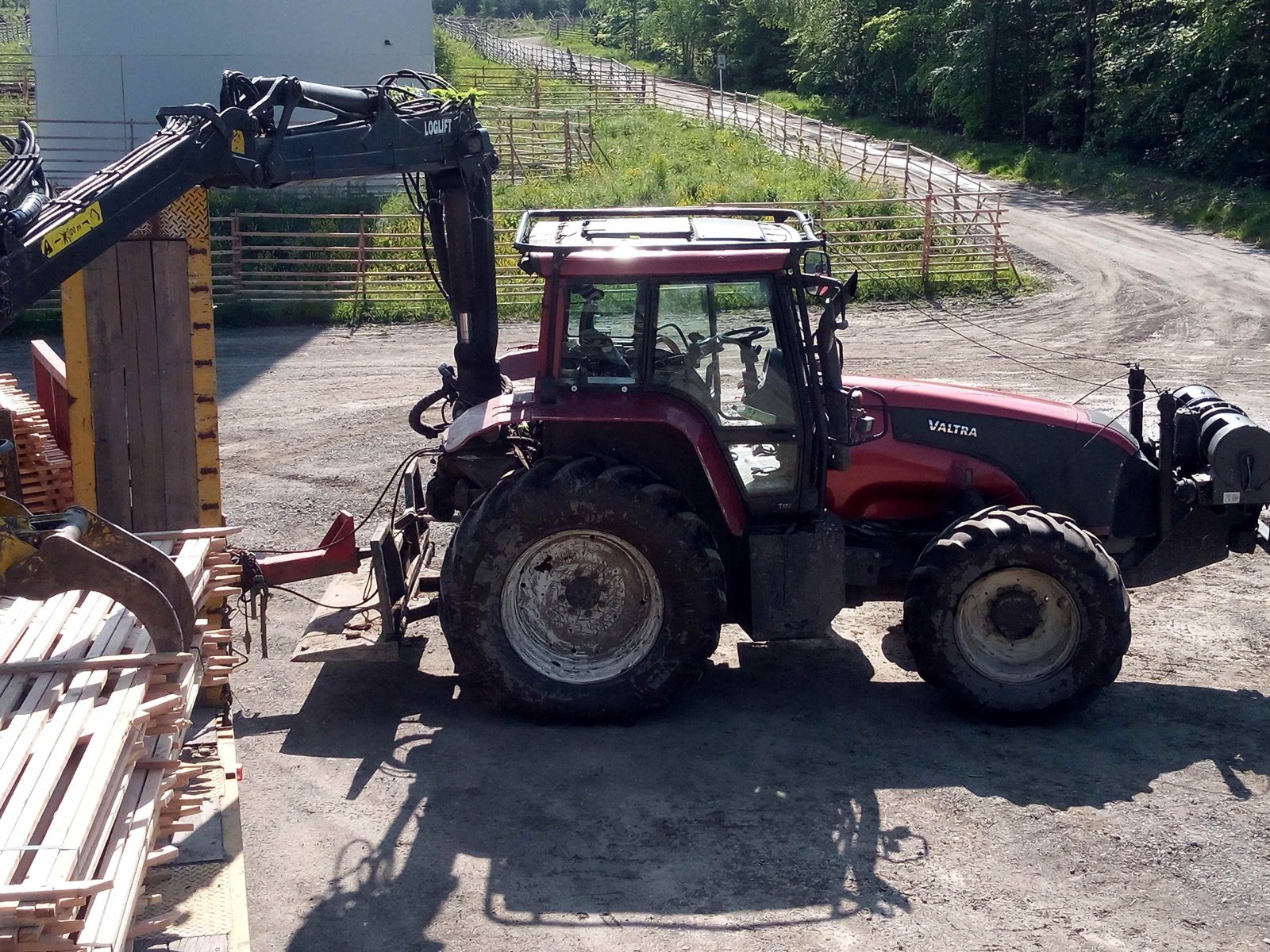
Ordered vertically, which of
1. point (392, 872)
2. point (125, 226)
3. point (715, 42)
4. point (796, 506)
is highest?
point (715, 42)

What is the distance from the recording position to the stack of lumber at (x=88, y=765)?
11.4ft

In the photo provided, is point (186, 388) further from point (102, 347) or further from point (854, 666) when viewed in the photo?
point (854, 666)

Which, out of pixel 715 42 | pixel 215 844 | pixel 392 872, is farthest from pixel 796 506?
pixel 715 42

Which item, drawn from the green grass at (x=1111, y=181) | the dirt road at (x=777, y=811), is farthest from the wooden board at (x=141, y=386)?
the green grass at (x=1111, y=181)

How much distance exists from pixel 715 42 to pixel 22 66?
3042cm

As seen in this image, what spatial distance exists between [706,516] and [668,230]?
1.59 meters

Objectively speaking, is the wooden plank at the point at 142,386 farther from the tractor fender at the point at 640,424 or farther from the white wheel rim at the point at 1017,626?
the white wheel rim at the point at 1017,626

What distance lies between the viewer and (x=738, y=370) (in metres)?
6.66

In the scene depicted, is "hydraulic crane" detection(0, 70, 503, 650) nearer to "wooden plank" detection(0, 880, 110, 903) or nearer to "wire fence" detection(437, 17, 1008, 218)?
"wooden plank" detection(0, 880, 110, 903)

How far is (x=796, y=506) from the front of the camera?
6758 mm

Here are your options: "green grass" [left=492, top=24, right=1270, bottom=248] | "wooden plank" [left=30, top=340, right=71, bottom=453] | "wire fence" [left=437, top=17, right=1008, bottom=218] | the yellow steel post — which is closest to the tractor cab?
the yellow steel post

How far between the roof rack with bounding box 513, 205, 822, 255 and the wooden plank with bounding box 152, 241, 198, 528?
1.89 m

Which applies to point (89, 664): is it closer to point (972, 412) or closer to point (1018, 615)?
point (1018, 615)

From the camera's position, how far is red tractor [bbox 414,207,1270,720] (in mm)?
6477
